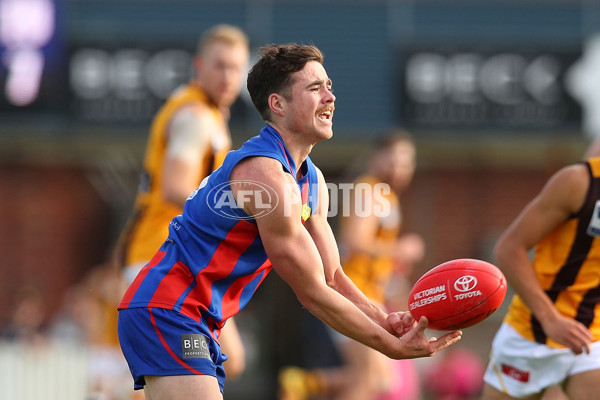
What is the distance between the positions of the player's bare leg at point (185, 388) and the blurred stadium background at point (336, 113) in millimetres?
7798

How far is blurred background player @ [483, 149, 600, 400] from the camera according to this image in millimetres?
4867

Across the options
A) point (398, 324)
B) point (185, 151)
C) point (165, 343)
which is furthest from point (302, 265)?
point (185, 151)

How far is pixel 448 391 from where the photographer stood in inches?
484

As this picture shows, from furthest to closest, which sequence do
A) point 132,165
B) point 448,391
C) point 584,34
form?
1. point 132,165
2. point 584,34
3. point 448,391

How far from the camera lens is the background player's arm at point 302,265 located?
12.9ft

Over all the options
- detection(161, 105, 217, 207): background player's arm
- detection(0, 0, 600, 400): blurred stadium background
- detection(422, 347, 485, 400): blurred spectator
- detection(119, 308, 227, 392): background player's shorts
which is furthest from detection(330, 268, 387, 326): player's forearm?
detection(422, 347, 485, 400): blurred spectator

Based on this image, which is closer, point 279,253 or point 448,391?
point 279,253

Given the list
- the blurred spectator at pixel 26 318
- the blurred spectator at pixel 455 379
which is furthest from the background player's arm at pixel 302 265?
the blurred spectator at pixel 455 379

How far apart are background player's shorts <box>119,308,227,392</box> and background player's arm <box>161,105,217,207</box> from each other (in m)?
1.89

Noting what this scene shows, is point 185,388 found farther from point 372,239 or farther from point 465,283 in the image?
point 372,239

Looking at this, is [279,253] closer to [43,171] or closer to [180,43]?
[180,43]

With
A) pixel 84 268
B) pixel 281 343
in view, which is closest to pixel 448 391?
pixel 281 343

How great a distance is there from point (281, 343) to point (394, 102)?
4.15 m

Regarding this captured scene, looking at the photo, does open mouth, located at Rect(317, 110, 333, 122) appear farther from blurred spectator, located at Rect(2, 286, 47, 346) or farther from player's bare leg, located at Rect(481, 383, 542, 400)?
blurred spectator, located at Rect(2, 286, 47, 346)
